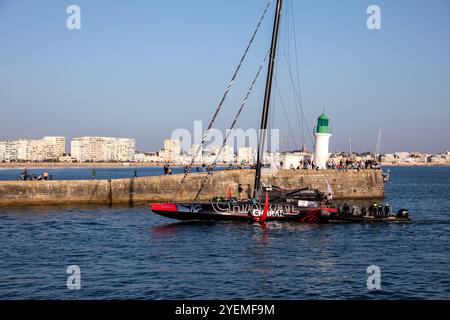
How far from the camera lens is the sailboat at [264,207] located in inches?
1422

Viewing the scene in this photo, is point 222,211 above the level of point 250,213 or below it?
above

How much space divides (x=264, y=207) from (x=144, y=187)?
59.4 feet

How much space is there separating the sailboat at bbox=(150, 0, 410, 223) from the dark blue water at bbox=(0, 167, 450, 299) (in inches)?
36.8

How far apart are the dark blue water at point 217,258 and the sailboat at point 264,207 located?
0.93m

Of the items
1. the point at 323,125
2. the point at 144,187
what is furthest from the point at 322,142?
the point at 144,187

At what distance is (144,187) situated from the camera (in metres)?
51.0

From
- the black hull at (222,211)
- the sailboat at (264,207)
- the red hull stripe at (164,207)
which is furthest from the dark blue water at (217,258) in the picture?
the red hull stripe at (164,207)

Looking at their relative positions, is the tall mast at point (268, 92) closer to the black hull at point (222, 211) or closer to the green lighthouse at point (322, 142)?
the black hull at point (222, 211)

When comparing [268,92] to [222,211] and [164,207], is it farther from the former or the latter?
[164,207]

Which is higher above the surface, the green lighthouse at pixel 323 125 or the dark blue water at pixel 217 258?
the green lighthouse at pixel 323 125

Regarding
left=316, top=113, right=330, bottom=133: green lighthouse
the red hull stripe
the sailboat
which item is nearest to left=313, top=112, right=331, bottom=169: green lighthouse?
left=316, top=113, right=330, bottom=133: green lighthouse
